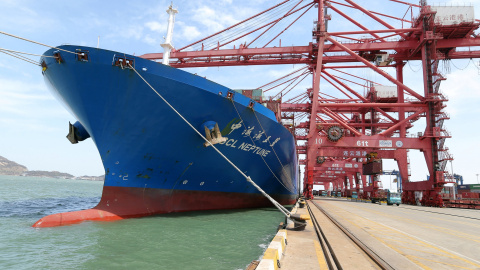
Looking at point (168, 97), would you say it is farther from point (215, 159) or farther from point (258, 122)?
point (258, 122)

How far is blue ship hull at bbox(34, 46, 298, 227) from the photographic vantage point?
949 centimetres

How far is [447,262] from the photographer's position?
514cm

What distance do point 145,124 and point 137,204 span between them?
3.01 metres

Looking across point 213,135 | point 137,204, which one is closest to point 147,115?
point 213,135

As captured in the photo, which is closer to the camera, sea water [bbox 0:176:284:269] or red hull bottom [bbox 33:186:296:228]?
sea water [bbox 0:176:284:269]

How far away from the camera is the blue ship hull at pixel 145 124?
9.49 metres

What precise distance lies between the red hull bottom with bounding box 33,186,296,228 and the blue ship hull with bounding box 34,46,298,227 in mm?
33

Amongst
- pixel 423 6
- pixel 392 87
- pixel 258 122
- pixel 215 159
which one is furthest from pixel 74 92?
pixel 392 87

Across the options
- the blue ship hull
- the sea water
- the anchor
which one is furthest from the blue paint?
the sea water

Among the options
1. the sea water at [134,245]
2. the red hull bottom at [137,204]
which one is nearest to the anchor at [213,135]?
the red hull bottom at [137,204]

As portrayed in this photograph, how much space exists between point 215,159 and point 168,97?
Result: 3.21m

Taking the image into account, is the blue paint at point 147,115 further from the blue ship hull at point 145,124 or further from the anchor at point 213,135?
the anchor at point 213,135

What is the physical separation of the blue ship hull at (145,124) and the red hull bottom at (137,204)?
33 millimetres

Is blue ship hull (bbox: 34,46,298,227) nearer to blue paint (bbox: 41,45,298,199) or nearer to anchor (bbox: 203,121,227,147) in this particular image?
blue paint (bbox: 41,45,298,199)
